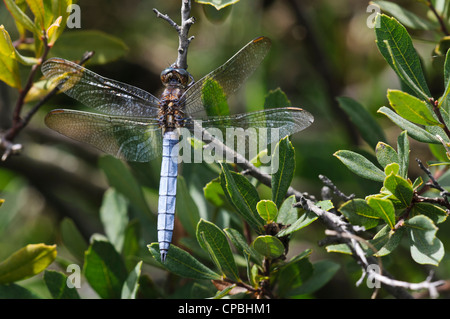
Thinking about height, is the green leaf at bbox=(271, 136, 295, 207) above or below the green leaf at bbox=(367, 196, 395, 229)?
above

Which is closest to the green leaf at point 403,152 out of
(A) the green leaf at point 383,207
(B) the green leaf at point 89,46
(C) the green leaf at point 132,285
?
(A) the green leaf at point 383,207

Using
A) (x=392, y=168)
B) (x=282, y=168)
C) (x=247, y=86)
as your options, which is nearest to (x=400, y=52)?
(x=392, y=168)

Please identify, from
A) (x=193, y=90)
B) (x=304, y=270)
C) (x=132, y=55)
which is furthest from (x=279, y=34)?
(x=304, y=270)

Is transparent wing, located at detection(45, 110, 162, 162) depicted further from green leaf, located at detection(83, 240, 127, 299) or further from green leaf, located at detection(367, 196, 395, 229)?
green leaf, located at detection(367, 196, 395, 229)

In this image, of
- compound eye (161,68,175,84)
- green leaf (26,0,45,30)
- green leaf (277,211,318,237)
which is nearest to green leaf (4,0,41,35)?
green leaf (26,0,45,30)

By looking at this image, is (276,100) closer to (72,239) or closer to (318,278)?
(318,278)

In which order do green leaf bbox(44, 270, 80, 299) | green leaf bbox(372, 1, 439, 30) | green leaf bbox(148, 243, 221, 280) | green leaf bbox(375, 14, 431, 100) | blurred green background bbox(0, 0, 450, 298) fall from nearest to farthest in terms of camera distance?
green leaf bbox(375, 14, 431, 100) → green leaf bbox(148, 243, 221, 280) → green leaf bbox(44, 270, 80, 299) → green leaf bbox(372, 1, 439, 30) → blurred green background bbox(0, 0, 450, 298)
